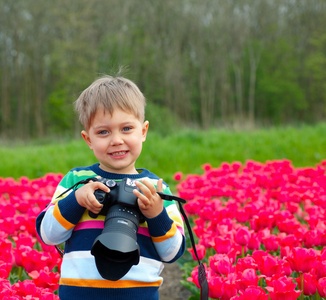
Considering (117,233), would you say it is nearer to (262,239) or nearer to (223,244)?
(223,244)

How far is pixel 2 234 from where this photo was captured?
2.50 m

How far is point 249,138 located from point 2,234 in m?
7.15

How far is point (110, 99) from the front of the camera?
1549 mm

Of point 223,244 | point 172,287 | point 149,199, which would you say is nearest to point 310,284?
point 223,244

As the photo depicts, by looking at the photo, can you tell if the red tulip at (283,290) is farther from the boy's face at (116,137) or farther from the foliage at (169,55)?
the foliage at (169,55)

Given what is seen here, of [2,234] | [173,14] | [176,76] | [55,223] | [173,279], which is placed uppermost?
[173,14]

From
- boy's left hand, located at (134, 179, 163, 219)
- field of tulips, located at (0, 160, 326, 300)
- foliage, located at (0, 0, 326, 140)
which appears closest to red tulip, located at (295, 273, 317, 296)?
field of tulips, located at (0, 160, 326, 300)

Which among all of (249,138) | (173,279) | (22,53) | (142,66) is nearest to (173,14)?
(142,66)

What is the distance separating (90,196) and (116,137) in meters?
0.27

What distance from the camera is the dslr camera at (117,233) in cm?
127

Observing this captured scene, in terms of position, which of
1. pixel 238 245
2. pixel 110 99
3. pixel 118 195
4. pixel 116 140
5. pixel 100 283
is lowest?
Result: pixel 238 245

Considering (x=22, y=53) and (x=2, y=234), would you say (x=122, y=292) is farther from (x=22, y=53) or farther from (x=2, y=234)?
(x=22, y=53)

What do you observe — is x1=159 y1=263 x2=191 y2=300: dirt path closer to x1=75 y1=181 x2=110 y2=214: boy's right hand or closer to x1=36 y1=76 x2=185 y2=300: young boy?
x1=36 y1=76 x2=185 y2=300: young boy

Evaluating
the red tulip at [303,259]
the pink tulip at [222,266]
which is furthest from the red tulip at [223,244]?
the red tulip at [303,259]
